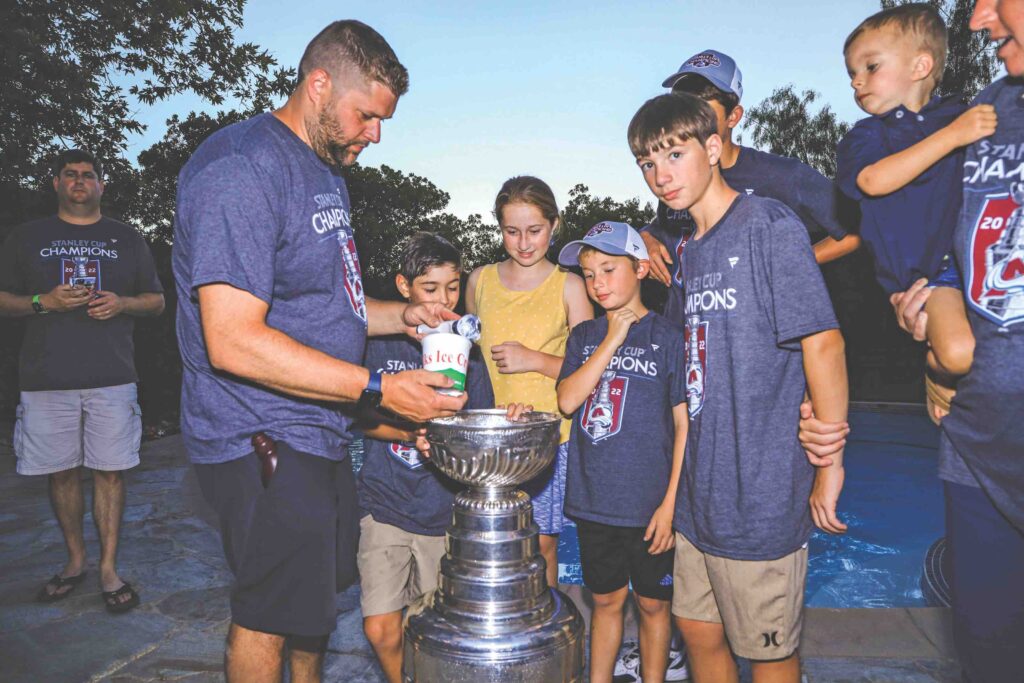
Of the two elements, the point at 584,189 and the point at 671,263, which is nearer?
the point at 671,263

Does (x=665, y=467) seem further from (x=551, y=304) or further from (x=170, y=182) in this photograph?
(x=170, y=182)

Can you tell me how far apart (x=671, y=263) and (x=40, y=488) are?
5751mm

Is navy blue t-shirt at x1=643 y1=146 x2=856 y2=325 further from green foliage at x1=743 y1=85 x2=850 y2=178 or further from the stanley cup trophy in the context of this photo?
green foliage at x1=743 y1=85 x2=850 y2=178

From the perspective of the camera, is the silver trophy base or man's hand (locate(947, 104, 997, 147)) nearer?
man's hand (locate(947, 104, 997, 147))

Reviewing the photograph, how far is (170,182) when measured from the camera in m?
21.4

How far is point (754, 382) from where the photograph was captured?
1.91m

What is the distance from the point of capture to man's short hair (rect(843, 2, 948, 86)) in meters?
1.84

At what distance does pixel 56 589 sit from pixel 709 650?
3.32 meters

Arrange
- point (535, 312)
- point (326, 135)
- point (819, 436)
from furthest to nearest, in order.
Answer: point (535, 312)
point (326, 135)
point (819, 436)

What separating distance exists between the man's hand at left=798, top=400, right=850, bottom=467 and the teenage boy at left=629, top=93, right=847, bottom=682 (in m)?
0.02

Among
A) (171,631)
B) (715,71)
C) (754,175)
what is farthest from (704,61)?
(171,631)

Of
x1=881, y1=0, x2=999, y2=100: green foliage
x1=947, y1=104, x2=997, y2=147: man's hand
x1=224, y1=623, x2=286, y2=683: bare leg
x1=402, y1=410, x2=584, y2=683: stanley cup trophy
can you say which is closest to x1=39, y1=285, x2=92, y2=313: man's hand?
x1=224, y1=623, x2=286, y2=683: bare leg

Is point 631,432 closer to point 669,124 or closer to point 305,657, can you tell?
point 669,124

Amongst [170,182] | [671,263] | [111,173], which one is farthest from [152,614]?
[170,182]
